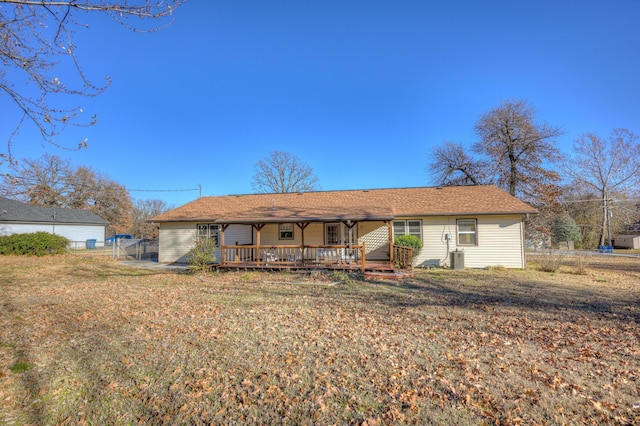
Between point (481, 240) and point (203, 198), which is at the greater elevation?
point (203, 198)

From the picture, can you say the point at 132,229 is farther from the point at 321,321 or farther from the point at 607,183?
the point at 607,183

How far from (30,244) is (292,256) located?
18382 millimetres

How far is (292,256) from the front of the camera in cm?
1533

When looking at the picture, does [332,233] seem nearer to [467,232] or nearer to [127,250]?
[467,232]

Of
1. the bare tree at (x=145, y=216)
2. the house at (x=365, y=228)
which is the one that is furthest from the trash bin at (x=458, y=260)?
the bare tree at (x=145, y=216)

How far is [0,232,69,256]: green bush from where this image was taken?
2042cm

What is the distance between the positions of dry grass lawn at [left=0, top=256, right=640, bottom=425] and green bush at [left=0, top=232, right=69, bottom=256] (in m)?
15.4

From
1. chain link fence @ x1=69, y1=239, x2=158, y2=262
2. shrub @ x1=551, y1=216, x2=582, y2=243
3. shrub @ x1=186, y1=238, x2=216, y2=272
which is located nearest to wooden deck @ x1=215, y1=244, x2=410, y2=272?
shrub @ x1=186, y1=238, x2=216, y2=272

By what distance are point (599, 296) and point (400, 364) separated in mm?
8117

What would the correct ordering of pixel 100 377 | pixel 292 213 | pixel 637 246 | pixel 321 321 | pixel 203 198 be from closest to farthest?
pixel 100 377 → pixel 321 321 → pixel 292 213 → pixel 203 198 → pixel 637 246

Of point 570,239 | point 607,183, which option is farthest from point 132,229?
point 607,183

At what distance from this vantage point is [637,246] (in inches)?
1361

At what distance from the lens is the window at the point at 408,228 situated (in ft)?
52.6

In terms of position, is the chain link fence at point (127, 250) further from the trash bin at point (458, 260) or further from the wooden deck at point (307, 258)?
the trash bin at point (458, 260)
